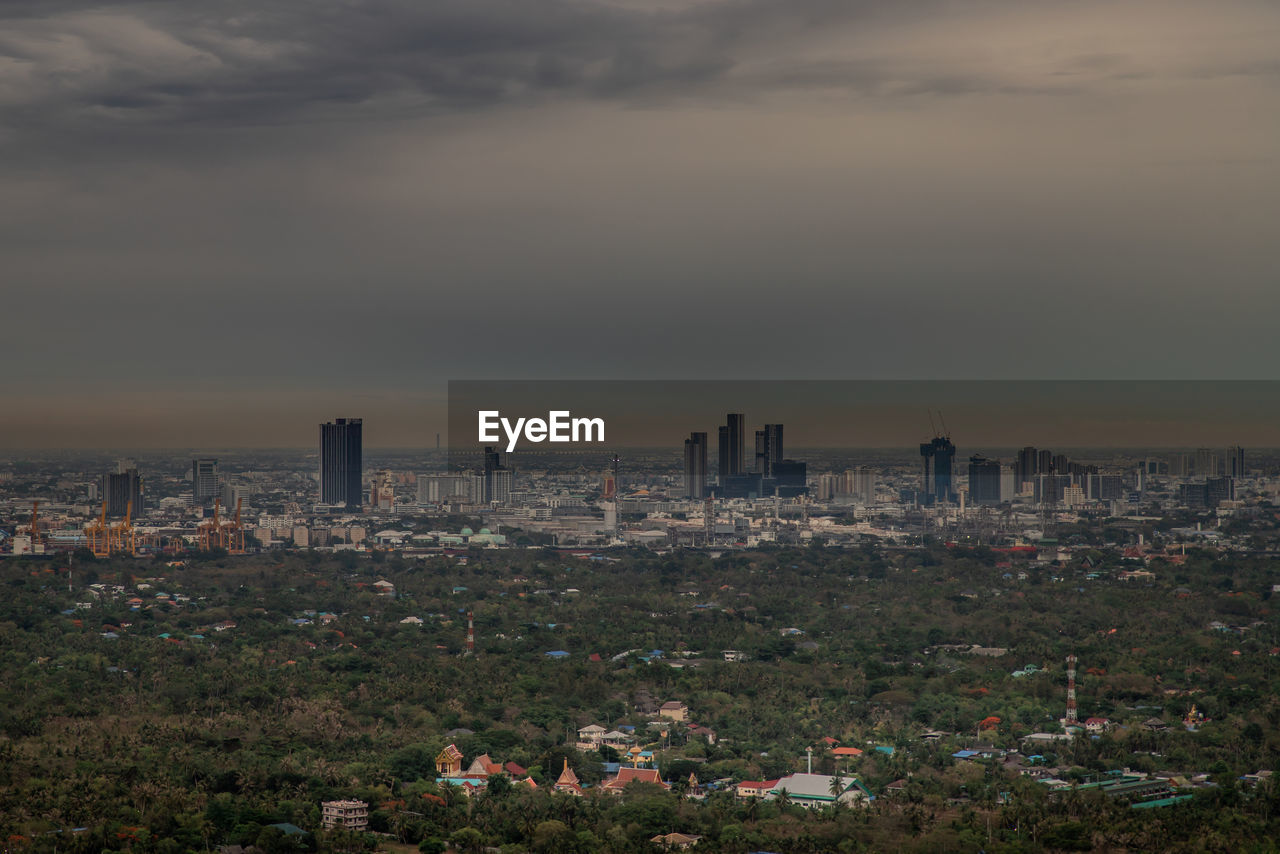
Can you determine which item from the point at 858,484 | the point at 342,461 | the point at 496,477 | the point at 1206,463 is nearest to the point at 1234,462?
the point at 1206,463

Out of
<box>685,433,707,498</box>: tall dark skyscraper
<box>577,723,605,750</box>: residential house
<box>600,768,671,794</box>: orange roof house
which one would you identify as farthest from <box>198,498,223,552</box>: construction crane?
<box>600,768,671,794</box>: orange roof house

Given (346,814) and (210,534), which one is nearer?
(346,814)

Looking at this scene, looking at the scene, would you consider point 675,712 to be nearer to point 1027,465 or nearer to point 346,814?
point 346,814

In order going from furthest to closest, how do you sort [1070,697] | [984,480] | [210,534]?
1. [984,480]
2. [210,534]
3. [1070,697]

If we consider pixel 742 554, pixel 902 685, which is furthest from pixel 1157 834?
pixel 742 554

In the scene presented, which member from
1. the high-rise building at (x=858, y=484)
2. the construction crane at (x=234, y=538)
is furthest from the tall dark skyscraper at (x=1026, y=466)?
the construction crane at (x=234, y=538)

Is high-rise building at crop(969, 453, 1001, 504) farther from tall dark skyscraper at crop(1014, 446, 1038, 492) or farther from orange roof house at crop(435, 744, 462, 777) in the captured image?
orange roof house at crop(435, 744, 462, 777)

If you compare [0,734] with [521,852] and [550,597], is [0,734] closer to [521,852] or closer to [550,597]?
[521,852]

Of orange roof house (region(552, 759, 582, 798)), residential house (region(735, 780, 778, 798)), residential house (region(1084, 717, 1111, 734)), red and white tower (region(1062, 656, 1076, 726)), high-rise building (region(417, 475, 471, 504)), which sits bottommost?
residential house (region(735, 780, 778, 798))
